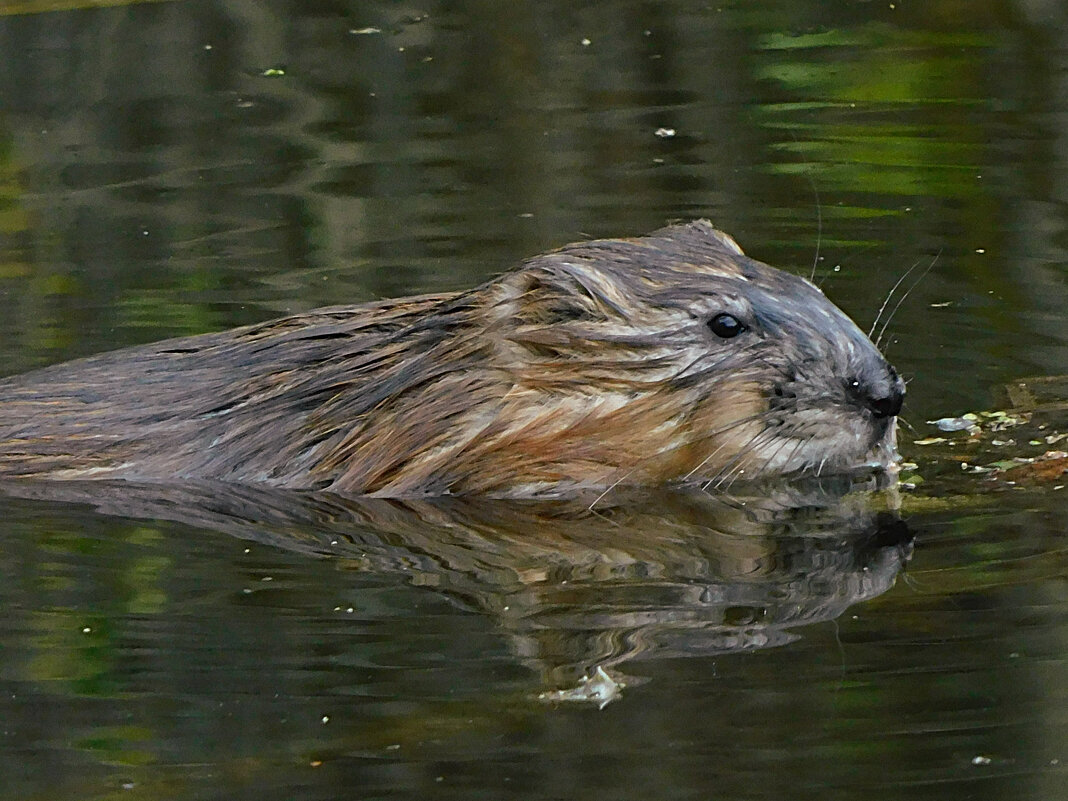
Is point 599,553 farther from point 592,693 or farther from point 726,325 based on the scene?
point 592,693

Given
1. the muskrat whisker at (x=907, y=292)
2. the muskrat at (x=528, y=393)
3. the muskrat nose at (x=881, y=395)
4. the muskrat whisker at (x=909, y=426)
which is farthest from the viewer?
the muskrat whisker at (x=907, y=292)

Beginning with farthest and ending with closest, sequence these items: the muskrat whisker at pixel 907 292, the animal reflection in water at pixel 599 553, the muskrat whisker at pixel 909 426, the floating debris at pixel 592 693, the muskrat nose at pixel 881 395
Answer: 1. the muskrat whisker at pixel 907 292
2. the muskrat whisker at pixel 909 426
3. the muskrat nose at pixel 881 395
4. the animal reflection in water at pixel 599 553
5. the floating debris at pixel 592 693

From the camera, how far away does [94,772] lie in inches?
143

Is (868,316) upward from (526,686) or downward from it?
downward

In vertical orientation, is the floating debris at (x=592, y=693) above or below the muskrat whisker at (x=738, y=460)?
above

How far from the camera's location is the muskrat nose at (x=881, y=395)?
5.08 meters

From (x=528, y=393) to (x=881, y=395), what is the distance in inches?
35.8

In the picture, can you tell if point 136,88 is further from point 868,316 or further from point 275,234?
point 868,316

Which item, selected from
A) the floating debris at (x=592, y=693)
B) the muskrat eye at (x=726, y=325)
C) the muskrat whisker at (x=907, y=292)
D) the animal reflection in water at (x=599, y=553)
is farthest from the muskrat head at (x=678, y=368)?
the floating debris at (x=592, y=693)

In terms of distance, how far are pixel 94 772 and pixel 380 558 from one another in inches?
54.0

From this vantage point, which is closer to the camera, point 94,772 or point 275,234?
point 94,772

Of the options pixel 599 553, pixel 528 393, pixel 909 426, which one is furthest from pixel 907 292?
pixel 599 553

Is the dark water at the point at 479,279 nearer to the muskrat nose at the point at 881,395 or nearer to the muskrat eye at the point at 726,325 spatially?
the muskrat nose at the point at 881,395

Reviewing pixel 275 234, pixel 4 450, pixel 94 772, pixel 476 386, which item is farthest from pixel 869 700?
pixel 275 234
